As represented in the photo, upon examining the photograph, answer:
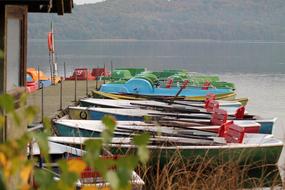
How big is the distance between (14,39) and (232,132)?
7.07 meters

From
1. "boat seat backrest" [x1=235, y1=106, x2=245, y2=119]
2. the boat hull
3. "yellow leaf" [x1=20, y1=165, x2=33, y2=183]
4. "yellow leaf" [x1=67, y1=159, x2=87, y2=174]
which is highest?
"yellow leaf" [x1=67, y1=159, x2=87, y2=174]

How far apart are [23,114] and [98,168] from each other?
0.31m

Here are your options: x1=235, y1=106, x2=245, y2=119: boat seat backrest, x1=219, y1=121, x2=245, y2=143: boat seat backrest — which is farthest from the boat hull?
A: x1=235, y1=106, x2=245, y2=119: boat seat backrest

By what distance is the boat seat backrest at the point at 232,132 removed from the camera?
11797 millimetres

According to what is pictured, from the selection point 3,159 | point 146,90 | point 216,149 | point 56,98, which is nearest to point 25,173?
point 3,159

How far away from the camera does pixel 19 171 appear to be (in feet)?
5.41

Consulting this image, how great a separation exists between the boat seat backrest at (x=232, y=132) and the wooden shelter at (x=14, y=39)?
20.1 ft

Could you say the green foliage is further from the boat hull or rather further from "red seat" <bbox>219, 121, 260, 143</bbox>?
"red seat" <bbox>219, 121, 260, 143</bbox>

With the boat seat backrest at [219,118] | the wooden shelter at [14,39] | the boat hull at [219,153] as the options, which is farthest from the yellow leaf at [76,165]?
the boat seat backrest at [219,118]

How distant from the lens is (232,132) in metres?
12.2

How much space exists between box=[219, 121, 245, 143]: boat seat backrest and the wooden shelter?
20.1ft

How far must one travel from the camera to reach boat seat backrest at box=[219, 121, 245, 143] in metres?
11.8

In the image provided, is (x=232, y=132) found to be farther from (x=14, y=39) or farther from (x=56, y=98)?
(x=56, y=98)

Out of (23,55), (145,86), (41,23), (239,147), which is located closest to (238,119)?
(239,147)
